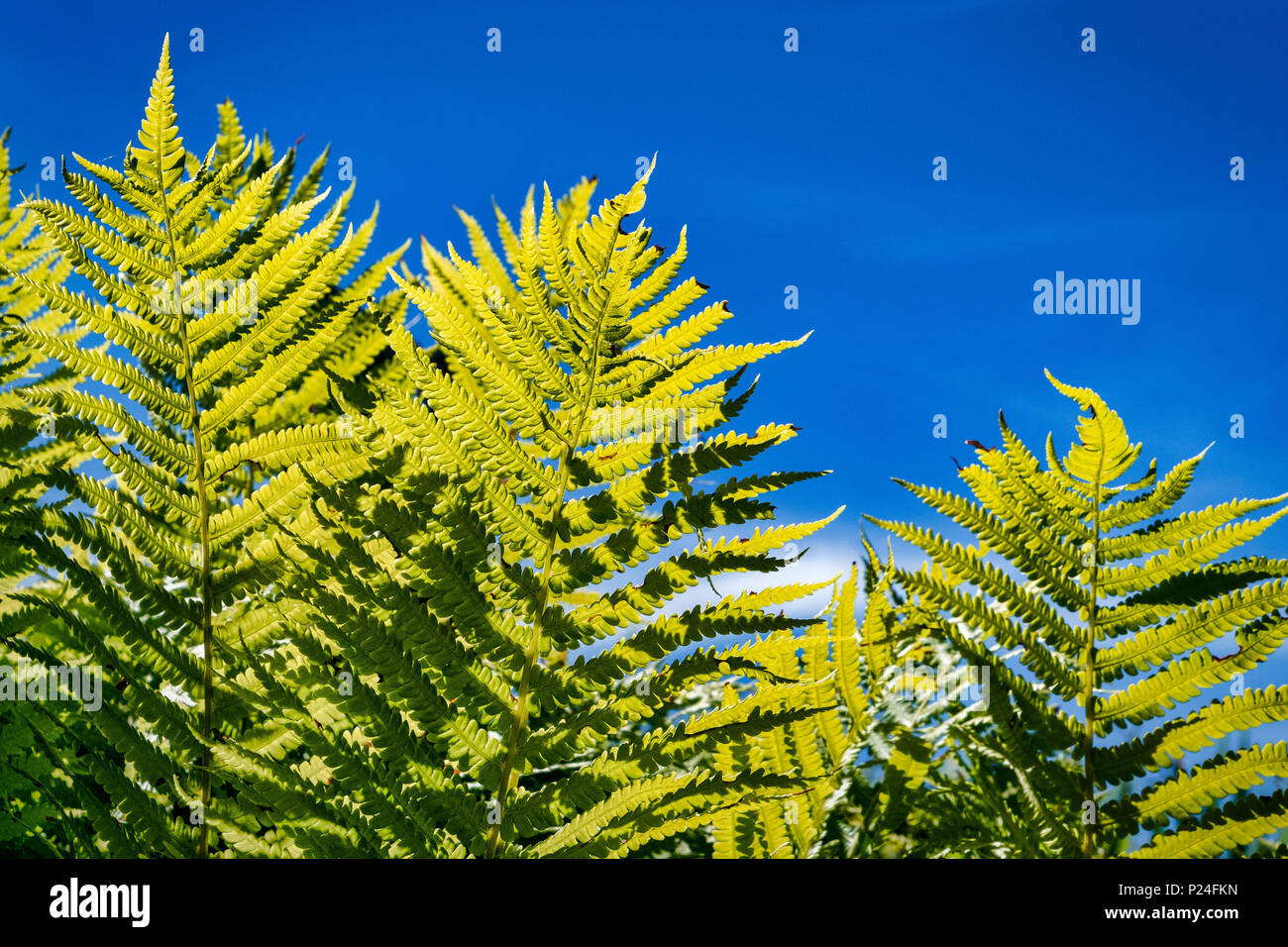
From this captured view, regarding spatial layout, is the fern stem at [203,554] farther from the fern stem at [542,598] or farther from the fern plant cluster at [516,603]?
the fern stem at [542,598]

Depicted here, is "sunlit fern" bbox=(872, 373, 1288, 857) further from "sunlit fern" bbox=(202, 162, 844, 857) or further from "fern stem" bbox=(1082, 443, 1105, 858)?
→ "sunlit fern" bbox=(202, 162, 844, 857)

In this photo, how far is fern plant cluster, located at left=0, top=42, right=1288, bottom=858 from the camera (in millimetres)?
1390

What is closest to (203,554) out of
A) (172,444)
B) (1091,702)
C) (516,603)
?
(172,444)

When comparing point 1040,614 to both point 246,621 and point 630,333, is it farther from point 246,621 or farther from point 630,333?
point 246,621

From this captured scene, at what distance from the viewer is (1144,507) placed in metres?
1.90

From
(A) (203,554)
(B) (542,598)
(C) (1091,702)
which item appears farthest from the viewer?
(C) (1091,702)

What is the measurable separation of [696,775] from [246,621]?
0.85 meters

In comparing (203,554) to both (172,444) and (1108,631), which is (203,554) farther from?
(1108,631)

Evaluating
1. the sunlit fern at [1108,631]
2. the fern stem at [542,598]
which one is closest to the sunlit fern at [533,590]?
the fern stem at [542,598]

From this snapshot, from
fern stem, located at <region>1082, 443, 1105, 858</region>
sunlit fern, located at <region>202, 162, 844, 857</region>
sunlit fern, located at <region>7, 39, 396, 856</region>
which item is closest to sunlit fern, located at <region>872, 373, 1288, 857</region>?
fern stem, located at <region>1082, 443, 1105, 858</region>

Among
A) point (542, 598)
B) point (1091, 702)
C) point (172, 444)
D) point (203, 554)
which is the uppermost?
point (172, 444)

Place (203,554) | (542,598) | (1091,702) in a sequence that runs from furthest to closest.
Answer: (1091,702)
(203,554)
(542,598)

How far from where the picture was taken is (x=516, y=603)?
1463 millimetres
